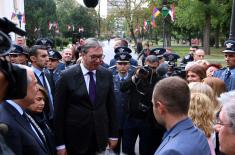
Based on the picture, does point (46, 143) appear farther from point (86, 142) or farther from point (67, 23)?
point (67, 23)

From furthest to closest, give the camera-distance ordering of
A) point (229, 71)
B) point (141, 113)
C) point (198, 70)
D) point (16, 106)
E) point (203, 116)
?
point (229, 71), point (141, 113), point (198, 70), point (203, 116), point (16, 106)

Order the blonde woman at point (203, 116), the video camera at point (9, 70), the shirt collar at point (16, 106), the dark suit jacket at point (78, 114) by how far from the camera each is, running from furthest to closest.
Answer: the dark suit jacket at point (78, 114) → the blonde woman at point (203, 116) → the shirt collar at point (16, 106) → the video camera at point (9, 70)

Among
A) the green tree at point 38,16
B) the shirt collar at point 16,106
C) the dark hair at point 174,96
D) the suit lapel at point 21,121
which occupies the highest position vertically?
the green tree at point 38,16

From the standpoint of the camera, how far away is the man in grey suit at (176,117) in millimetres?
2621

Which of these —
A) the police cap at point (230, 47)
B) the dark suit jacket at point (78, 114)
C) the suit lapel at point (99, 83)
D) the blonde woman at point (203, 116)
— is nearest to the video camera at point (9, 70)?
the blonde woman at point (203, 116)

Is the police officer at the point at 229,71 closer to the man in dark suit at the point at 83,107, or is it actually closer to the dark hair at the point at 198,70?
the dark hair at the point at 198,70

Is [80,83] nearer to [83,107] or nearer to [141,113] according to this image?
[83,107]

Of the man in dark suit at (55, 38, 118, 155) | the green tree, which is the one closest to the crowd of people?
the man in dark suit at (55, 38, 118, 155)

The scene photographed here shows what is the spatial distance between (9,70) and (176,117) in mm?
1593

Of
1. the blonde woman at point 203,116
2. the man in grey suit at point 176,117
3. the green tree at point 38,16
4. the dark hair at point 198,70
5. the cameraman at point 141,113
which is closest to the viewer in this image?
the man in grey suit at point 176,117

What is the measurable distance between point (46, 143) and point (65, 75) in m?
1.45

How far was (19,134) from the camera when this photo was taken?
284cm

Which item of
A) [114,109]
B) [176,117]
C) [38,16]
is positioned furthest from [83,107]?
[38,16]

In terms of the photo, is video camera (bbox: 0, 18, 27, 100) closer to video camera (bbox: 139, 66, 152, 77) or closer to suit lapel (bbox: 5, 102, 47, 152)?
suit lapel (bbox: 5, 102, 47, 152)
